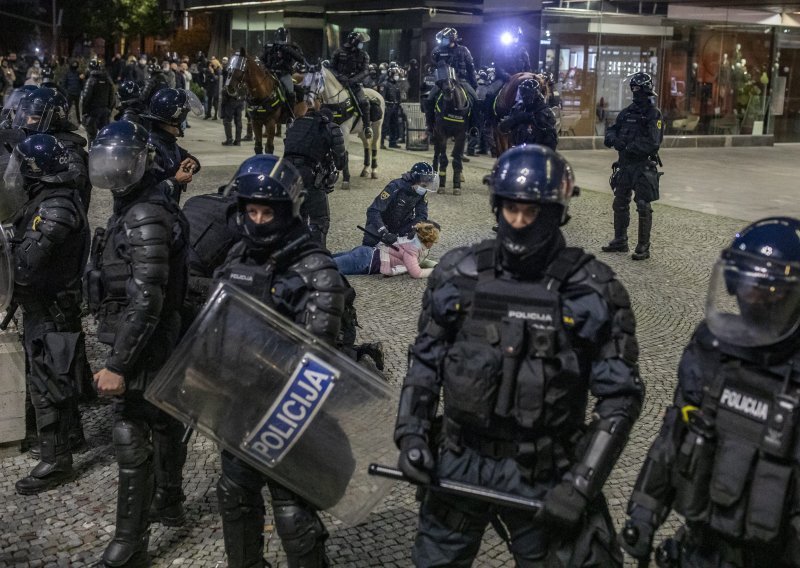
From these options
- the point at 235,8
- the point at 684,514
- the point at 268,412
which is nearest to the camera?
the point at 684,514

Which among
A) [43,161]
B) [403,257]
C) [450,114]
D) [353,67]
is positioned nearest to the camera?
[43,161]

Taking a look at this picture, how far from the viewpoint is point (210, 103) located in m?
26.9

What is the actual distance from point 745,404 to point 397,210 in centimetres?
675

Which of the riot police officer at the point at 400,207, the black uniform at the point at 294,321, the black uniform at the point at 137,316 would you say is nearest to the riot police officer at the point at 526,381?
the black uniform at the point at 294,321

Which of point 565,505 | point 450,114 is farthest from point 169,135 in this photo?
point 450,114

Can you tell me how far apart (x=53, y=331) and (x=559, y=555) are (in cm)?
334

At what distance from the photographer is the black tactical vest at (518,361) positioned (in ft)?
9.63

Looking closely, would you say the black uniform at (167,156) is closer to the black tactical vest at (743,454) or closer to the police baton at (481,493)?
the police baton at (481,493)

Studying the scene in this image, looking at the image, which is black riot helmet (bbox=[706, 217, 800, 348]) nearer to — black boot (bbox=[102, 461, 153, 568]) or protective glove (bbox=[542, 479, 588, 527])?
protective glove (bbox=[542, 479, 588, 527])

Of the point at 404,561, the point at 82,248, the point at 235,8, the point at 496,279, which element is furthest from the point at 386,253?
the point at 235,8

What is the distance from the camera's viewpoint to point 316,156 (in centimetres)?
834

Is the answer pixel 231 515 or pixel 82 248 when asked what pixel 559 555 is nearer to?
pixel 231 515

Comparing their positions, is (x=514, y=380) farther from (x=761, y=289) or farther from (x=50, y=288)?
(x=50, y=288)

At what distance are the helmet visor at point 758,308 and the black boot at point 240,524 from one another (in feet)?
6.22
